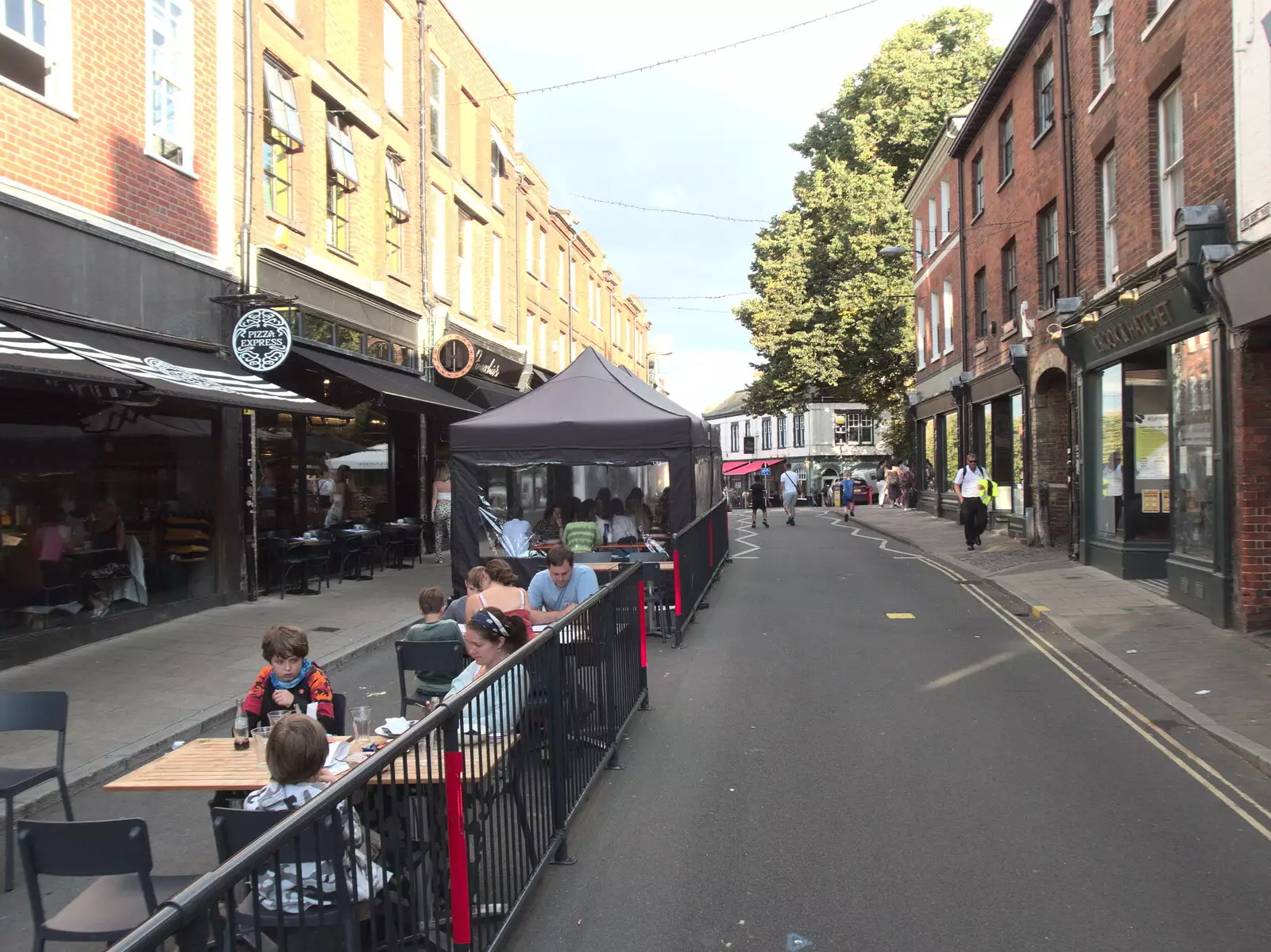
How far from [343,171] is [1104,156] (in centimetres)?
1183

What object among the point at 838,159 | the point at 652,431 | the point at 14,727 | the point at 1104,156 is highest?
the point at 838,159

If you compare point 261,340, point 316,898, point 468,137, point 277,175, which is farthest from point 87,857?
point 468,137

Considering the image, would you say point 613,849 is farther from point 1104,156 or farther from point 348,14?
point 348,14

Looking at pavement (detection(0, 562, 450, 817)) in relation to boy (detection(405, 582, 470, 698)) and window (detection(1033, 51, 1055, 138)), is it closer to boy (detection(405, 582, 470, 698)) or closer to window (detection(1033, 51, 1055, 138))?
boy (detection(405, 582, 470, 698))

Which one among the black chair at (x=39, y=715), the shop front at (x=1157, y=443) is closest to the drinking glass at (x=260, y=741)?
the black chair at (x=39, y=715)

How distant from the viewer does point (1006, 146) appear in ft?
66.4

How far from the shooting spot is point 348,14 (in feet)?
55.4

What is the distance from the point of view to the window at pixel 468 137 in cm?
2258

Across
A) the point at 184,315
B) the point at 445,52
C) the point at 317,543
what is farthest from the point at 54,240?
the point at 445,52

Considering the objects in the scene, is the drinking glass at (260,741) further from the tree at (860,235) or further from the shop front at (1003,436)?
the tree at (860,235)

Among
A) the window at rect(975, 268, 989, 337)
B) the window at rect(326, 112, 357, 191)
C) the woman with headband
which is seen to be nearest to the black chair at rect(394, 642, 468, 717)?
the woman with headband

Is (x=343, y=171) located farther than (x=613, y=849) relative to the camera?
Yes

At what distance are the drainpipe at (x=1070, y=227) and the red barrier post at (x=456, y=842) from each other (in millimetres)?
14202

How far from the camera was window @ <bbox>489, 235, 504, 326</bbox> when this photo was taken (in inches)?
960
